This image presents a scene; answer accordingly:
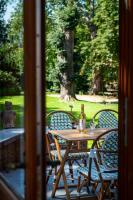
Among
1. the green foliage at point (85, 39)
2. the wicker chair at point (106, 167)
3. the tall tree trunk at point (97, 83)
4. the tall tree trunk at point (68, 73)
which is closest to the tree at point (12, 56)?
the wicker chair at point (106, 167)

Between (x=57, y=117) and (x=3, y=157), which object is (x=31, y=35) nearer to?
(x=3, y=157)

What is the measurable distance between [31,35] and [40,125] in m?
0.44

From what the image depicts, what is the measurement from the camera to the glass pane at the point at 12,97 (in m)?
2.27

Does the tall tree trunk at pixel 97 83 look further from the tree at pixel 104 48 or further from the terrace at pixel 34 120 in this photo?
the terrace at pixel 34 120

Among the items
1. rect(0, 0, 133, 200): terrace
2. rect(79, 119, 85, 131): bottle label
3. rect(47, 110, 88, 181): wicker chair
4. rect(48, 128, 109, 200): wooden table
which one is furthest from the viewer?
rect(47, 110, 88, 181): wicker chair

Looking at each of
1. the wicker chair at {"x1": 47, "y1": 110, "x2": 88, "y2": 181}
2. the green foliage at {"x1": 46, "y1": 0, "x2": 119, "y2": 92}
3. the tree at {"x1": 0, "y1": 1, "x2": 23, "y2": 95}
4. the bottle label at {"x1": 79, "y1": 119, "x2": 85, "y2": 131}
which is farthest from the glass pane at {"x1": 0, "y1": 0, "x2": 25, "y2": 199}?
the green foliage at {"x1": 46, "y1": 0, "x2": 119, "y2": 92}

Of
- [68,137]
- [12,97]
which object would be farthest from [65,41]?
[12,97]

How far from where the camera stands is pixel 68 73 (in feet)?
30.0

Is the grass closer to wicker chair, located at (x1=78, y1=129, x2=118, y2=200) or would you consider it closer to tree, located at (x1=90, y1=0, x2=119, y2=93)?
tree, located at (x1=90, y1=0, x2=119, y2=93)

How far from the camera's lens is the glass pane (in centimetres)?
227

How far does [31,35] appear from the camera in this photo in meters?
2.03

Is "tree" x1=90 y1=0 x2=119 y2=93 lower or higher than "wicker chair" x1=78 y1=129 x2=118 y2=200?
higher

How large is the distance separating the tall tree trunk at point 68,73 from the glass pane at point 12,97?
19.3ft

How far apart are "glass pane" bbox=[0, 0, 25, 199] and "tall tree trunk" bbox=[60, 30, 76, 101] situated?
5.89 metres
